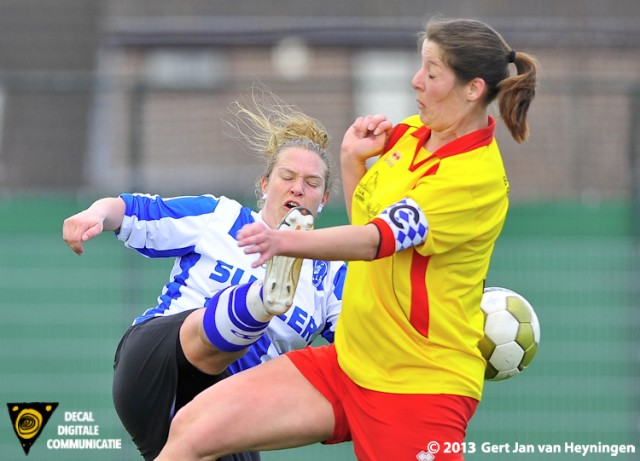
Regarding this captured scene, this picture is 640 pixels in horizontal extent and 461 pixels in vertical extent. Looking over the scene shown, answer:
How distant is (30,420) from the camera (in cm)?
578

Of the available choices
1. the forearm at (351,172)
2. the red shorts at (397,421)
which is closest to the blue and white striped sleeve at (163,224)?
the forearm at (351,172)

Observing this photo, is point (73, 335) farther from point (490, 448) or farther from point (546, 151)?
point (546, 151)

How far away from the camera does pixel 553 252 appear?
595 centimetres

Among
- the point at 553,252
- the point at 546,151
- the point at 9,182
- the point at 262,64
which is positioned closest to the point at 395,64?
the point at 262,64

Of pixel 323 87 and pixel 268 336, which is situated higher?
pixel 323 87

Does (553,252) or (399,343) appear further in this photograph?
(553,252)

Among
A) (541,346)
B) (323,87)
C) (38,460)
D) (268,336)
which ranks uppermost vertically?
(323,87)

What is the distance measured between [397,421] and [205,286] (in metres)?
0.90

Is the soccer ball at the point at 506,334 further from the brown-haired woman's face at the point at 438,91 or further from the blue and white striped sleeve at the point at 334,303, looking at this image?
the brown-haired woman's face at the point at 438,91

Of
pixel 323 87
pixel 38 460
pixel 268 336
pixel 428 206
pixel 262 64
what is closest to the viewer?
pixel 428 206

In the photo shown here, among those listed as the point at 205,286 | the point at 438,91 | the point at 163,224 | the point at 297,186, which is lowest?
the point at 205,286

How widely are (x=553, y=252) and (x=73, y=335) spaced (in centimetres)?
255

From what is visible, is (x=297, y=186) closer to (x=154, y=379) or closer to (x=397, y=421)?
(x=154, y=379)

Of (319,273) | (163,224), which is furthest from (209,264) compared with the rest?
(319,273)
